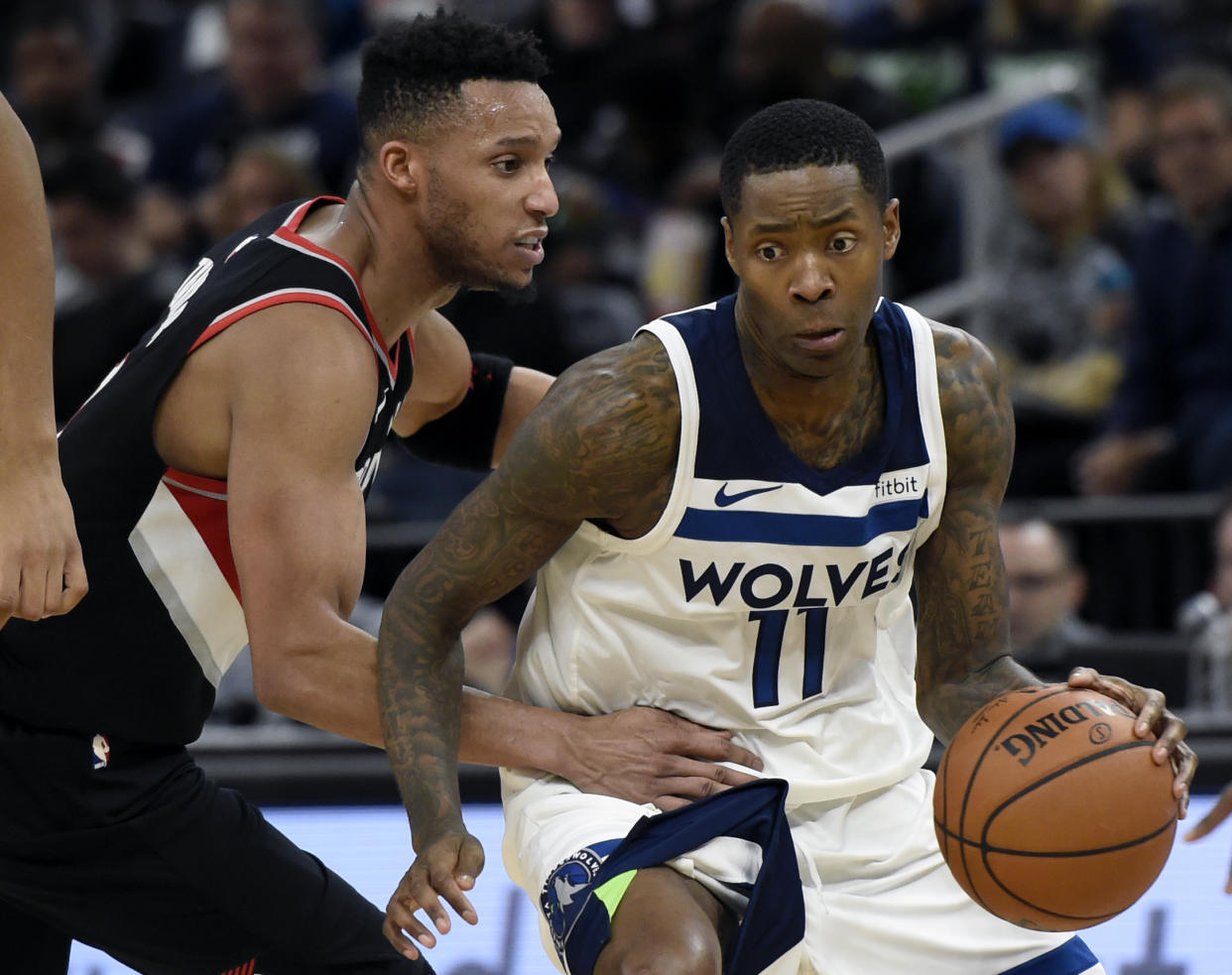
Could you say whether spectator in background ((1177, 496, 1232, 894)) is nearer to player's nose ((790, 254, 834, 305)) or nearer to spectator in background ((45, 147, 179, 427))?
player's nose ((790, 254, 834, 305))

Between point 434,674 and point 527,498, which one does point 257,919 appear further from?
point 527,498

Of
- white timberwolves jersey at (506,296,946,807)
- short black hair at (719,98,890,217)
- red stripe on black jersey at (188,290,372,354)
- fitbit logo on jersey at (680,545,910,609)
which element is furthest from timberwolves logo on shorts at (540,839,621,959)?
short black hair at (719,98,890,217)

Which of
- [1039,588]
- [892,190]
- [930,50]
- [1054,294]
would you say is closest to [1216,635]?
[1039,588]

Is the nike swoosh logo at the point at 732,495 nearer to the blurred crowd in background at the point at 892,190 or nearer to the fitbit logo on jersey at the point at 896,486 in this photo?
the fitbit logo on jersey at the point at 896,486

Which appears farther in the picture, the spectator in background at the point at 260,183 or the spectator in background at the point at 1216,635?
the spectator in background at the point at 260,183

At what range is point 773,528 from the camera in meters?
3.21

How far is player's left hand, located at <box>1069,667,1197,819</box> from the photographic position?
3.10 m

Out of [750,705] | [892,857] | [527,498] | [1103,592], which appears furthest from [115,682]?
[1103,592]

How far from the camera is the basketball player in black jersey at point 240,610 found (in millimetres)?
3182

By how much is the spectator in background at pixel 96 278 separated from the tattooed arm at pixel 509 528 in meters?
4.16

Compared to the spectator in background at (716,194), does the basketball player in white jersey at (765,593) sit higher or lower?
lower

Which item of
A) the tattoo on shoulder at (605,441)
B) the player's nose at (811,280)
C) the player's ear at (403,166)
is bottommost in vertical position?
the tattoo on shoulder at (605,441)

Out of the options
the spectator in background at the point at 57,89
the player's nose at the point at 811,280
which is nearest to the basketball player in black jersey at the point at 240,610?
the player's nose at the point at 811,280

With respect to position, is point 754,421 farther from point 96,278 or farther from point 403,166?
point 96,278
